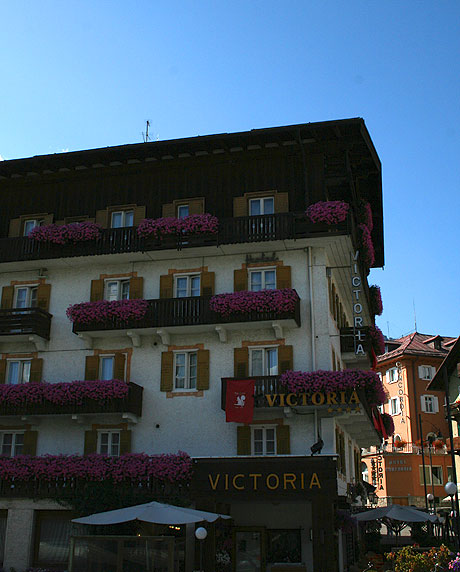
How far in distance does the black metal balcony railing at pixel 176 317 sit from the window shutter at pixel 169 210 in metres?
4.13

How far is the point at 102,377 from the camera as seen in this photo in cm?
2900

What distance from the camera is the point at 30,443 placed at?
28.5m

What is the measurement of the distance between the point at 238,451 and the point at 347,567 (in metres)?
9.08

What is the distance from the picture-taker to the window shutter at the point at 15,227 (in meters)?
31.9

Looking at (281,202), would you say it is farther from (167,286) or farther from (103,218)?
(103,218)

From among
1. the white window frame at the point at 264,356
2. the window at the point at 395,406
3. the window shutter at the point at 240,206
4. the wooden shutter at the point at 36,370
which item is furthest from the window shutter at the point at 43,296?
the window at the point at 395,406

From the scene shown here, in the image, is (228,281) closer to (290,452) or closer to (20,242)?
(290,452)

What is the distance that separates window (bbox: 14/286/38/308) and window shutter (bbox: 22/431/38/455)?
A: 552cm

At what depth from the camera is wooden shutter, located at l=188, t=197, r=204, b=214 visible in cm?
3022

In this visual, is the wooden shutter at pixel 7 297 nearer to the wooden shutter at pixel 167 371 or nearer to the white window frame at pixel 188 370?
the wooden shutter at pixel 167 371

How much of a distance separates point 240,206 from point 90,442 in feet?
37.0

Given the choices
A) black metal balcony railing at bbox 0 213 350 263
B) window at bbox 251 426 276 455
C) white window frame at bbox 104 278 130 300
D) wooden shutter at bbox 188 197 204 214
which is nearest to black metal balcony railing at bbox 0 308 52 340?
black metal balcony railing at bbox 0 213 350 263

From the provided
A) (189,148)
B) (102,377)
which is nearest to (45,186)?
(189,148)

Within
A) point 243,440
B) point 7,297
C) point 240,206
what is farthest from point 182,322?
point 7,297
